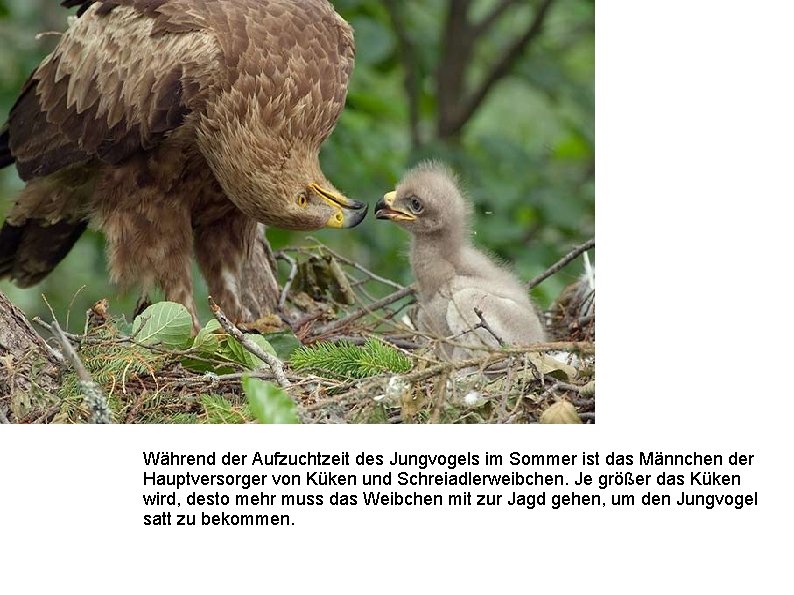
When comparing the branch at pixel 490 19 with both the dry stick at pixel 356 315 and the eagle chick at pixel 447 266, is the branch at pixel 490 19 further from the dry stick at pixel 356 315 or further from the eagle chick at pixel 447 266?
the dry stick at pixel 356 315

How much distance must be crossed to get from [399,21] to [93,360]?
408cm

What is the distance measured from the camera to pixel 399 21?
7.21 m

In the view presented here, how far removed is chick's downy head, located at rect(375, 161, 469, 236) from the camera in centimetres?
455

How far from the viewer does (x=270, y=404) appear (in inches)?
125

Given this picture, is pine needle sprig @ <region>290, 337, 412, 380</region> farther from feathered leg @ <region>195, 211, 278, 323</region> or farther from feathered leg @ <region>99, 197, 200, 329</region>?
feathered leg @ <region>195, 211, 278, 323</region>

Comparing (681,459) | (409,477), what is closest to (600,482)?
(681,459)

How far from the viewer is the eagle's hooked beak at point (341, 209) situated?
4.48 metres

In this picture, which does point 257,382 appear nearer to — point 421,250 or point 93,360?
point 93,360

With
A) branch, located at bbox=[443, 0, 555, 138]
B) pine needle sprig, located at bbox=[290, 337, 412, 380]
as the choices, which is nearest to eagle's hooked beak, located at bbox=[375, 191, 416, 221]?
pine needle sprig, located at bbox=[290, 337, 412, 380]

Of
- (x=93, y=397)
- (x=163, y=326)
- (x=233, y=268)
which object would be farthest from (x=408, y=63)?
(x=93, y=397)

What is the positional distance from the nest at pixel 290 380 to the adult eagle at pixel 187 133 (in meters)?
0.66

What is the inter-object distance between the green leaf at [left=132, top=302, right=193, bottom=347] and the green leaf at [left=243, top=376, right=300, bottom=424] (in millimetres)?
774

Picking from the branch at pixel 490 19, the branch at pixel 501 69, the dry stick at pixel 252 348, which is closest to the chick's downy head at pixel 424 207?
the dry stick at pixel 252 348

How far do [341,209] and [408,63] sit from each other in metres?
3.09
